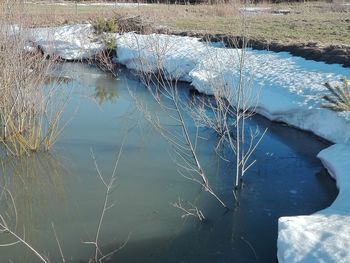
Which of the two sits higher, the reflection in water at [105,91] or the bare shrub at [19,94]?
the bare shrub at [19,94]

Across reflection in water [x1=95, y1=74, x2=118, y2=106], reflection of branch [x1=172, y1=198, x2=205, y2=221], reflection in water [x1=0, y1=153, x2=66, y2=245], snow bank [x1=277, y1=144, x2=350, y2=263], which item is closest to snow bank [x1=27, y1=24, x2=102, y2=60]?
reflection in water [x1=95, y1=74, x2=118, y2=106]

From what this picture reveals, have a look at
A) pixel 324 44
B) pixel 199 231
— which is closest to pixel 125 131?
pixel 199 231

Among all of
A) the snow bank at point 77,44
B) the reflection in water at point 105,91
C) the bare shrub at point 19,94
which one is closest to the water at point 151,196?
the bare shrub at point 19,94

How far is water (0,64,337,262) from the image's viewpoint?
5.71 meters

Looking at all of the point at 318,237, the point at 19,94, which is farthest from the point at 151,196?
the point at 19,94

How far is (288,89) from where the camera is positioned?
1073 cm

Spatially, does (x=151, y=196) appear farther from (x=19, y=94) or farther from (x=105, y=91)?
(x=105, y=91)

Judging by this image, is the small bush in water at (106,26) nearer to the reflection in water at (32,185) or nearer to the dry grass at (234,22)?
the dry grass at (234,22)

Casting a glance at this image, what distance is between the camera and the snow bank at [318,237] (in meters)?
4.53

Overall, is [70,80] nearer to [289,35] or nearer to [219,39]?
[219,39]

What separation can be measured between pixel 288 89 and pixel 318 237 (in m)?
6.35

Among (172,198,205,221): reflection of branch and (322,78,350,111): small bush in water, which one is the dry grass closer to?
(322,78,350,111): small bush in water

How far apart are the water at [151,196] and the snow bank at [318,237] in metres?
0.60

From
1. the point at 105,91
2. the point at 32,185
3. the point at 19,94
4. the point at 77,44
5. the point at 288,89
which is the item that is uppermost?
the point at 19,94
